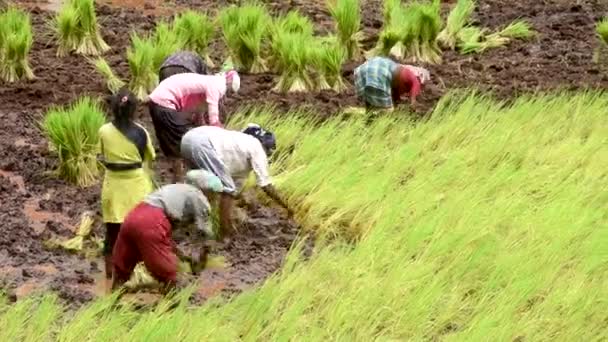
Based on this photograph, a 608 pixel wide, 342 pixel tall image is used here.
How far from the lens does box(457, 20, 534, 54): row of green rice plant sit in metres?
10.3

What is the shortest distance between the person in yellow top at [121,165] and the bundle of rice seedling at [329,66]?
3014 millimetres

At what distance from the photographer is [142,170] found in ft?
20.1

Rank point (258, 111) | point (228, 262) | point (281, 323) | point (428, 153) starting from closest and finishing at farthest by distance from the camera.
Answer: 1. point (281, 323)
2. point (228, 262)
3. point (428, 153)
4. point (258, 111)

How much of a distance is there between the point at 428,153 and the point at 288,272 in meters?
1.96

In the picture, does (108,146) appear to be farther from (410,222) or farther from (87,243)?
(410,222)

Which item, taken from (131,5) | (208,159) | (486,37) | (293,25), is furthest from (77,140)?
(131,5)

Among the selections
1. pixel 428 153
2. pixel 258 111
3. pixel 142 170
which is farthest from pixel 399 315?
pixel 258 111

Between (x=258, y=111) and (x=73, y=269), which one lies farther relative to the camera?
(x=258, y=111)

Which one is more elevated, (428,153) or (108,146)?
(108,146)

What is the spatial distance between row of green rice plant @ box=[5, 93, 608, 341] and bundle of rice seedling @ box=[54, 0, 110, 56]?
2.10 meters

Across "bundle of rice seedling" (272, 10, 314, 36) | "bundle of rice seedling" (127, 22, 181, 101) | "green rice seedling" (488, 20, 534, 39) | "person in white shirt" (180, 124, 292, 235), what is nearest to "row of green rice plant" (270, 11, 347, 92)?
"bundle of rice seedling" (272, 10, 314, 36)

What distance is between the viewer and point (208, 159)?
6355mm

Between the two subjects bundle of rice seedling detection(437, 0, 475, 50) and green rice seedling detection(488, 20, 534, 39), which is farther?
green rice seedling detection(488, 20, 534, 39)

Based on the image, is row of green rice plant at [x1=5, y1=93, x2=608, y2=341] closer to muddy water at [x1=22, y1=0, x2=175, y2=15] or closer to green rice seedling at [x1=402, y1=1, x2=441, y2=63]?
green rice seedling at [x1=402, y1=1, x2=441, y2=63]
